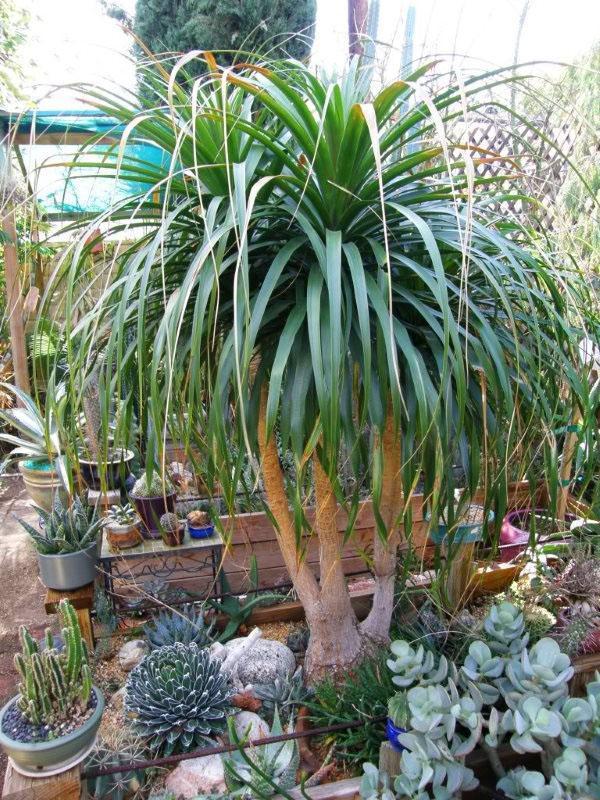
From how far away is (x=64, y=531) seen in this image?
179 cm

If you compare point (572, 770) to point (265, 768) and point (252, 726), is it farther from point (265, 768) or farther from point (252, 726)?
point (252, 726)

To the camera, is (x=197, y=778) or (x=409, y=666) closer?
(x=409, y=666)

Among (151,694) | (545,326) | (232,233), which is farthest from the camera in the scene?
(151,694)

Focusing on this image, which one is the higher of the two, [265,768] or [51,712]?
[51,712]

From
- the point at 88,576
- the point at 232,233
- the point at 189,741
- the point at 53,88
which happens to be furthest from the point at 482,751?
the point at 53,88

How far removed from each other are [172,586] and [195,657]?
2.33 feet

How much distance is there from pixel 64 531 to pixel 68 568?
12 cm

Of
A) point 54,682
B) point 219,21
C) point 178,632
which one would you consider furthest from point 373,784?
point 219,21

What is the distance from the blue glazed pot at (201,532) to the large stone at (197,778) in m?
0.80

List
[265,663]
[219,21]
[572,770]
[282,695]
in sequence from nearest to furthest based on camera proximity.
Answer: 1. [572,770]
2. [282,695]
3. [265,663]
4. [219,21]

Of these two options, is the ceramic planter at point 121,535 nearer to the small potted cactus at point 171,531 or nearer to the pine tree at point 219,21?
the small potted cactus at point 171,531

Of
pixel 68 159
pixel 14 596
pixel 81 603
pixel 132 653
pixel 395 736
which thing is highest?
pixel 68 159

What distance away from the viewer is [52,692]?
1.15m

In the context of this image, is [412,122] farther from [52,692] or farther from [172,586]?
[172,586]
